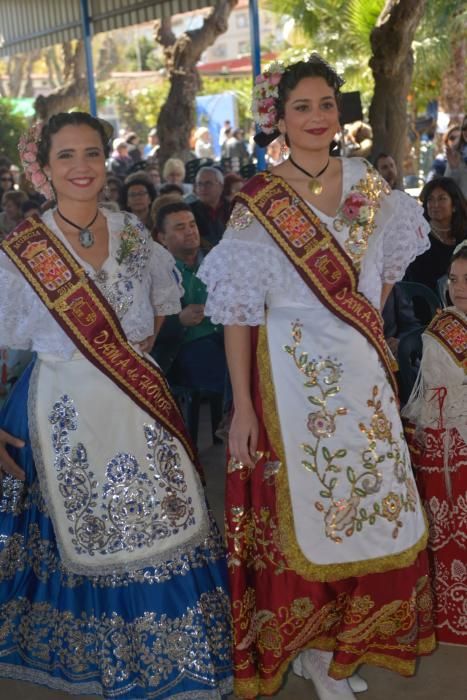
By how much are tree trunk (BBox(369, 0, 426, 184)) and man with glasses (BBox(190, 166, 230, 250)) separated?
1590 mm

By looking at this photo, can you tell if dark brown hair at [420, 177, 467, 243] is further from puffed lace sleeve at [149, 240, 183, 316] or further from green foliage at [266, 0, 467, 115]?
green foliage at [266, 0, 467, 115]

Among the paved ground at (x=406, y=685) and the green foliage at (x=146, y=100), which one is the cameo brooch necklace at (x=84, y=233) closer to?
the paved ground at (x=406, y=685)

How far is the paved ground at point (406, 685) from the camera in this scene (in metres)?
3.12

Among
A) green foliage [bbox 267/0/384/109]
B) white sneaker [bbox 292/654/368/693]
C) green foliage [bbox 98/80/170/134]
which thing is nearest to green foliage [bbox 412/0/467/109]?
green foliage [bbox 267/0/384/109]

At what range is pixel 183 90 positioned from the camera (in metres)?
14.7

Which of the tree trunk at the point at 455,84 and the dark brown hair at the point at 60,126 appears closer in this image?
the dark brown hair at the point at 60,126

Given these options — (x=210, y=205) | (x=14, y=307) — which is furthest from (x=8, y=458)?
(x=210, y=205)

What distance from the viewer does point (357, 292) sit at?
285cm

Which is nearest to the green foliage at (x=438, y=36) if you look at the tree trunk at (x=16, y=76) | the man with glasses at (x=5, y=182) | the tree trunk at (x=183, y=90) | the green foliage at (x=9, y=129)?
the tree trunk at (x=183, y=90)

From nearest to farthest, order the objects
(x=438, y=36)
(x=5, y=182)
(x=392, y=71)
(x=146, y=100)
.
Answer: (x=392, y=71), (x=5, y=182), (x=438, y=36), (x=146, y=100)

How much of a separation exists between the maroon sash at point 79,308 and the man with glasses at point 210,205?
4368 millimetres

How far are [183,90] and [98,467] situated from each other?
1246 cm

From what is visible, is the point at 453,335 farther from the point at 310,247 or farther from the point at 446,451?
the point at 310,247

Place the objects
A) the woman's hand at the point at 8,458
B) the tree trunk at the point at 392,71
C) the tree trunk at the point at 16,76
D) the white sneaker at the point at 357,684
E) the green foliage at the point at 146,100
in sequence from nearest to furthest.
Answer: the woman's hand at the point at 8,458
the white sneaker at the point at 357,684
the tree trunk at the point at 392,71
the green foliage at the point at 146,100
the tree trunk at the point at 16,76
